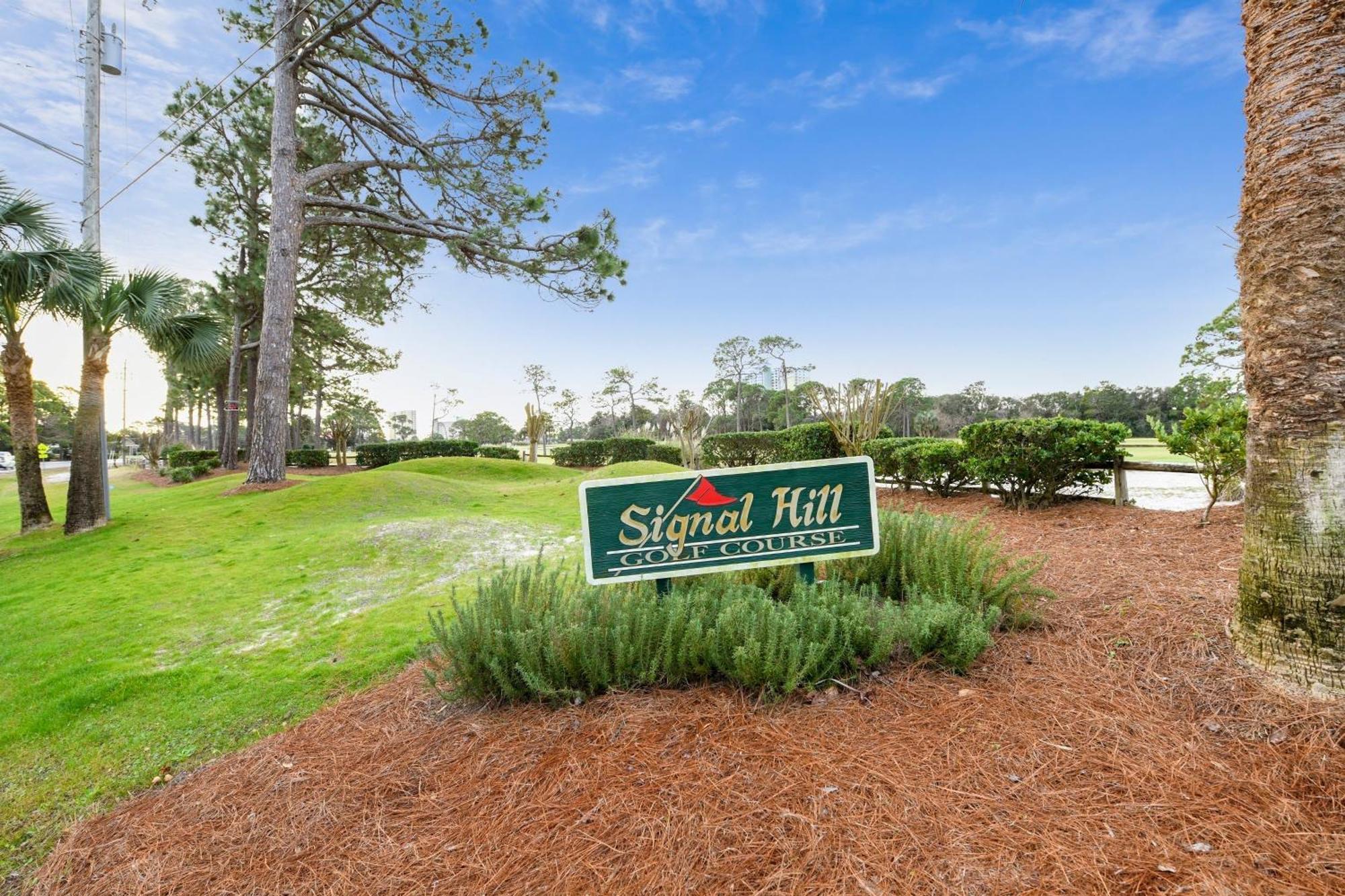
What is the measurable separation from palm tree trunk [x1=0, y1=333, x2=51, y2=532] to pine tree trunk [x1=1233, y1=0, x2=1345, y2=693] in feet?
45.9

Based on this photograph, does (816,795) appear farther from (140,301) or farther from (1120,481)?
(140,301)

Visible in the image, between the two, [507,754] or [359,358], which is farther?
[359,358]

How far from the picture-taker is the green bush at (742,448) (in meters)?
16.2

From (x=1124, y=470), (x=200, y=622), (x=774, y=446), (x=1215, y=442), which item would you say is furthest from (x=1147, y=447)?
(x=200, y=622)

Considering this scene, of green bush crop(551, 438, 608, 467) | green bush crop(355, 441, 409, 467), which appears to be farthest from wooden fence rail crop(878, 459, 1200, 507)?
green bush crop(355, 441, 409, 467)

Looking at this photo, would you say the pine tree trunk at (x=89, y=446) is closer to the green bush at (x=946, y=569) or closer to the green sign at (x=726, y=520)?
the green sign at (x=726, y=520)

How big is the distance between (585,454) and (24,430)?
17.5m

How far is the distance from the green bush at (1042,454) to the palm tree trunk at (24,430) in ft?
48.0

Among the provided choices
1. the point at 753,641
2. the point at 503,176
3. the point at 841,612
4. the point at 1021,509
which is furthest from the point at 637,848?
the point at 503,176

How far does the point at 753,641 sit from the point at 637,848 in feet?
2.99

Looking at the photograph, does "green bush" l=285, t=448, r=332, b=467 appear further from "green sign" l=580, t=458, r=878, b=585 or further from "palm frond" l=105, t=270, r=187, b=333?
"green sign" l=580, t=458, r=878, b=585

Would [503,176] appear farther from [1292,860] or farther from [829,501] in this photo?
[1292,860]

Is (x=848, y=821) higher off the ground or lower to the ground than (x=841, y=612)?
lower

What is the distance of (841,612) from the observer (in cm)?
274
